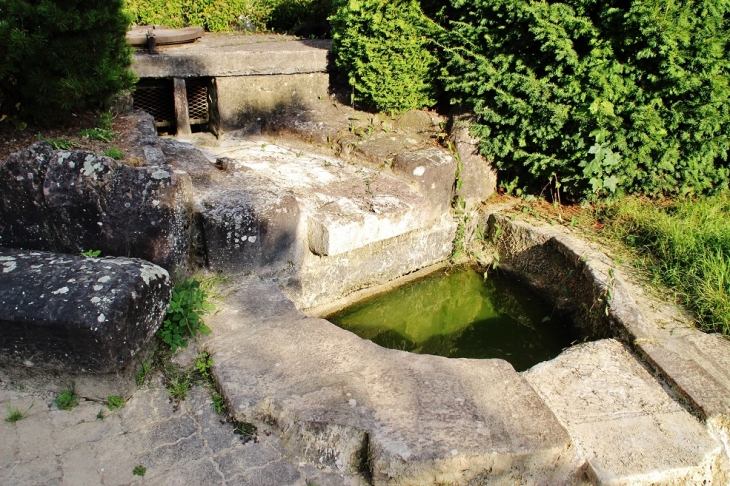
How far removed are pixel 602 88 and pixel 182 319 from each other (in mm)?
3535

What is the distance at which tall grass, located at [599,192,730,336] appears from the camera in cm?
384

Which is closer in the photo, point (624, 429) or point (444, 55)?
point (624, 429)

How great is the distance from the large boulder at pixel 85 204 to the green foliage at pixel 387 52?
2.66m

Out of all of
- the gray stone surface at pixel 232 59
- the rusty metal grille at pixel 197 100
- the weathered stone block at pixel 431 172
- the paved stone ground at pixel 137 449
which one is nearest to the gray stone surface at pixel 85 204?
the paved stone ground at pixel 137 449

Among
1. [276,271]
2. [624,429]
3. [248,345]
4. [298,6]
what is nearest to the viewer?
[624,429]

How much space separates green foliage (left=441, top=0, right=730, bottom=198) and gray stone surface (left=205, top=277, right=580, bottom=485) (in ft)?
8.18

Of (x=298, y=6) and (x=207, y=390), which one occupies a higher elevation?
(x=298, y=6)

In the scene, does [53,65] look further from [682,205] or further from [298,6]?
[682,205]

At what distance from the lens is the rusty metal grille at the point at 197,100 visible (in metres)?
5.86

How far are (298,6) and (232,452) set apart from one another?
5699 millimetres

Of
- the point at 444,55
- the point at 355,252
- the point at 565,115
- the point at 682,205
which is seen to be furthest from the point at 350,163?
the point at 682,205

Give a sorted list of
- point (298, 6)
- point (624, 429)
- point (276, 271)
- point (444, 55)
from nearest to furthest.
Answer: point (624, 429) → point (276, 271) → point (444, 55) → point (298, 6)

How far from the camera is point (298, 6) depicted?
23.0ft

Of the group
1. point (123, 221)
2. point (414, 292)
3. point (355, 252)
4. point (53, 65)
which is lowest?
A: point (414, 292)
